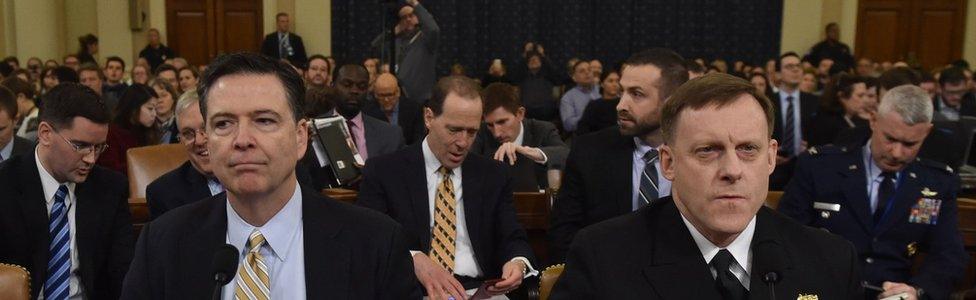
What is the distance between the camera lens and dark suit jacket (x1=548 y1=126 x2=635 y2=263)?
3383 millimetres

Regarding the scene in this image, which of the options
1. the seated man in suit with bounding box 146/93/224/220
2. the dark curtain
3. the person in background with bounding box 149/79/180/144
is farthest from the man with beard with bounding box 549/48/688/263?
the dark curtain

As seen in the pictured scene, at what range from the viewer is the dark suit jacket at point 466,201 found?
12.2 feet

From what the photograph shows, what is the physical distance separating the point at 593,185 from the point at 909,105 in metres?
1.09

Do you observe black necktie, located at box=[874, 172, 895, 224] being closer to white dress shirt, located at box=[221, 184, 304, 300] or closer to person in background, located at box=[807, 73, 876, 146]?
white dress shirt, located at box=[221, 184, 304, 300]

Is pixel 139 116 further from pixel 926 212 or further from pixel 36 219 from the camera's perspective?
pixel 926 212

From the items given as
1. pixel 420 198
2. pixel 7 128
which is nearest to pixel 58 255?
pixel 420 198

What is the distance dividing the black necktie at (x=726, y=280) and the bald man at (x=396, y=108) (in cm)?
519

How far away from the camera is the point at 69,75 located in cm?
884

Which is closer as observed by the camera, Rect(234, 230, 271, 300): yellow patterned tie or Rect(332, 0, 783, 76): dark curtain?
Rect(234, 230, 271, 300): yellow patterned tie

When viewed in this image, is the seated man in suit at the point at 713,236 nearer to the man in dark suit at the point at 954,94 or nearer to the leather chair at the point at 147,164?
the leather chair at the point at 147,164

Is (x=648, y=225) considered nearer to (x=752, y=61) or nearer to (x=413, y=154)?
(x=413, y=154)

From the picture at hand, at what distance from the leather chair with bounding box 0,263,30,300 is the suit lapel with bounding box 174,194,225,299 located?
1.04 metres

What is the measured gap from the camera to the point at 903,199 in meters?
3.47

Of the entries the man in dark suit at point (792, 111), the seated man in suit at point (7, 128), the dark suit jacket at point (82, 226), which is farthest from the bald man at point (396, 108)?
the dark suit jacket at point (82, 226)
